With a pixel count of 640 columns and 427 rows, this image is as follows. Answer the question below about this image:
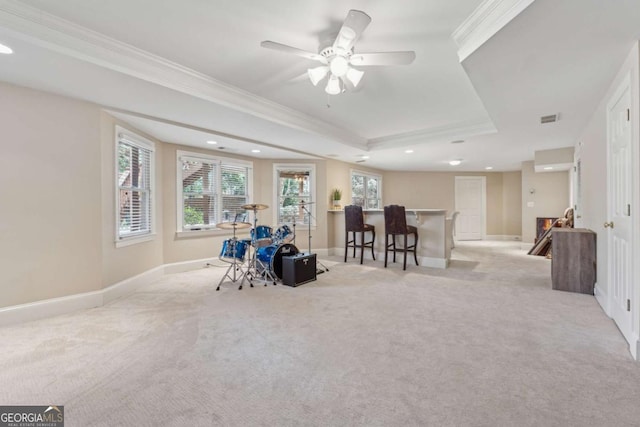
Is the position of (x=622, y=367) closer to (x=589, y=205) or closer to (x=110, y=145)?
(x=589, y=205)

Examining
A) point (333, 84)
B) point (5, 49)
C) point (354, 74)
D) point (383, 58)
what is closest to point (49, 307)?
point (5, 49)

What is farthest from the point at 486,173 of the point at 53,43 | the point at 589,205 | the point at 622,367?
the point at 53,43

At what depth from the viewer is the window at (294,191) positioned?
6.37 metres

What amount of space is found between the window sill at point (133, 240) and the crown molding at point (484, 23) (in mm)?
4189

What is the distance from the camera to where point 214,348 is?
222 cm

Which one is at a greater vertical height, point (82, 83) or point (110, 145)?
point (82, 83)

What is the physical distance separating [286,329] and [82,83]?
2.99 m

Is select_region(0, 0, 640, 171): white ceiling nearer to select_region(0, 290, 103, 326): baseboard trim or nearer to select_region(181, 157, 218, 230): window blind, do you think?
select_region(181, 157, 218, 230): window blind

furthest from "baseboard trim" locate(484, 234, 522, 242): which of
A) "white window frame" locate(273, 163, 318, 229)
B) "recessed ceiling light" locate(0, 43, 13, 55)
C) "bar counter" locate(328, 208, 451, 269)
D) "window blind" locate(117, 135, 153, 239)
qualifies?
"recessed ceiling light" locate(0, 43, 13, 55)

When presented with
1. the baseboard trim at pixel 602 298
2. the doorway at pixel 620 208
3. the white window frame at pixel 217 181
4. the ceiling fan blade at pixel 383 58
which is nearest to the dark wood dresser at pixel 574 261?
the baseboard trim at pixel 602 298

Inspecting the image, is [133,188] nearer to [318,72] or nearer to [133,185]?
[133,185]

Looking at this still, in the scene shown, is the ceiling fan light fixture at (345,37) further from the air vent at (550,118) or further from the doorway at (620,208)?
the air vent at (550,118)

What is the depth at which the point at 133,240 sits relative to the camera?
3.88 meters

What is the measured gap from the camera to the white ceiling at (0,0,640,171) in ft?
6.34
